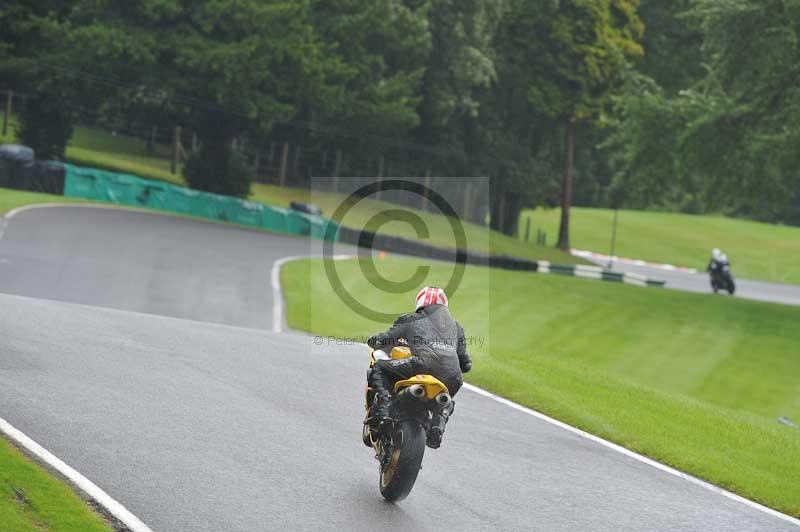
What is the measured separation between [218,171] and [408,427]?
41681 millimetres

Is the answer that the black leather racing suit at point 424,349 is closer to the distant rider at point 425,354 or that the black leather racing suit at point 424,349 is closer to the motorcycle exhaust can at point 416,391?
the distant rider at point 425,354

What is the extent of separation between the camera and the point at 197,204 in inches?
1766

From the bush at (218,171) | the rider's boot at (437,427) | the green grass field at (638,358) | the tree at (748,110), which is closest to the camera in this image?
the rider's boot at (437,427)

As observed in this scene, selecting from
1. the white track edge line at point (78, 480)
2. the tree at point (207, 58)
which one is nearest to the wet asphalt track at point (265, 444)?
the white track edge line at point (78, 480)

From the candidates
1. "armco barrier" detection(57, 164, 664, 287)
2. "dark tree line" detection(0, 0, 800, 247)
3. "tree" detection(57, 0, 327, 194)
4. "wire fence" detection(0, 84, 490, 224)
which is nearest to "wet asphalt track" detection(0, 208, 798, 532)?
"dark tree line" detection(0, 0, 800, 247)

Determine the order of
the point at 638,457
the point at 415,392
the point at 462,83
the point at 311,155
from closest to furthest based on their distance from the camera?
the point at 415,392 → the point at 638,457 → the point at 462,83 → the point at 311,155

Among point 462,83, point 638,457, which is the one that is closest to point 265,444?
point 638,457

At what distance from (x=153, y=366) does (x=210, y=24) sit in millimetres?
36475

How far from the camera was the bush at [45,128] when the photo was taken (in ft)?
156

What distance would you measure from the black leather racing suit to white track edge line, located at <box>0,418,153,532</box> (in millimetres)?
2551

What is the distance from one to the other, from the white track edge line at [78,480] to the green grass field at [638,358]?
251 inches

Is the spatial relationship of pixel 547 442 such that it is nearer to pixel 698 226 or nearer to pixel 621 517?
pixel 621 517

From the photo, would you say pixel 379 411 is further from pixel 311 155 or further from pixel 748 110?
pixel 311 155

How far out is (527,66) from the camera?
62312 mm
